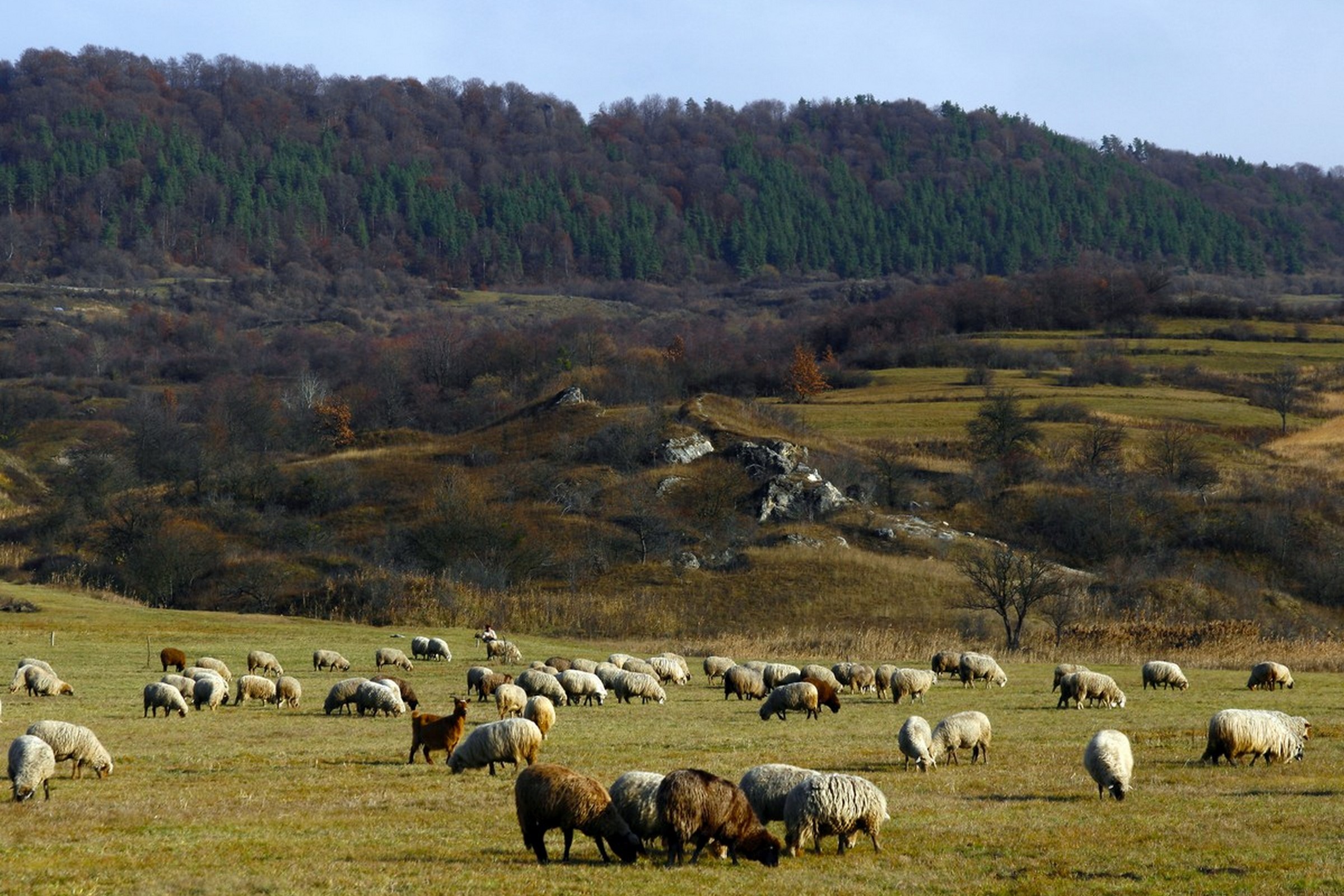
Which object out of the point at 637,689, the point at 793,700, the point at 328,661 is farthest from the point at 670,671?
the point at 328,661

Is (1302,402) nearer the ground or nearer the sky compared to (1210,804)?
nearer the sky

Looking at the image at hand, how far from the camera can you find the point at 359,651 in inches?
1844

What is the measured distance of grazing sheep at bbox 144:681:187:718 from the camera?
89.7 feet

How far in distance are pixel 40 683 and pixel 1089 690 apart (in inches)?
962

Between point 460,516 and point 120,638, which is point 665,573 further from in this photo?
point 120,638

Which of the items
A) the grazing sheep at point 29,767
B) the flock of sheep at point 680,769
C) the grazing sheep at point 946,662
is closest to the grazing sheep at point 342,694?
the flock of sheep at point 680,769

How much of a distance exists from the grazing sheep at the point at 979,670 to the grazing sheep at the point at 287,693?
1784 cm

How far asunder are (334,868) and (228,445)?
9879 centimetres

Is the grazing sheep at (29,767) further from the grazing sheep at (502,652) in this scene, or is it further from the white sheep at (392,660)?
the grazing sheep at (502,652)

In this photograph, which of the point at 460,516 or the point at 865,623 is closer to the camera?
the point at 865,623

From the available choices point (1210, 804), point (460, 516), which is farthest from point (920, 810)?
point (460, 516)

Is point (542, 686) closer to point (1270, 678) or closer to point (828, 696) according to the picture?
point (828, 696)

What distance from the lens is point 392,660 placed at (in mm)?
41531

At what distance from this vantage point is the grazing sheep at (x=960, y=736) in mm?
20719
